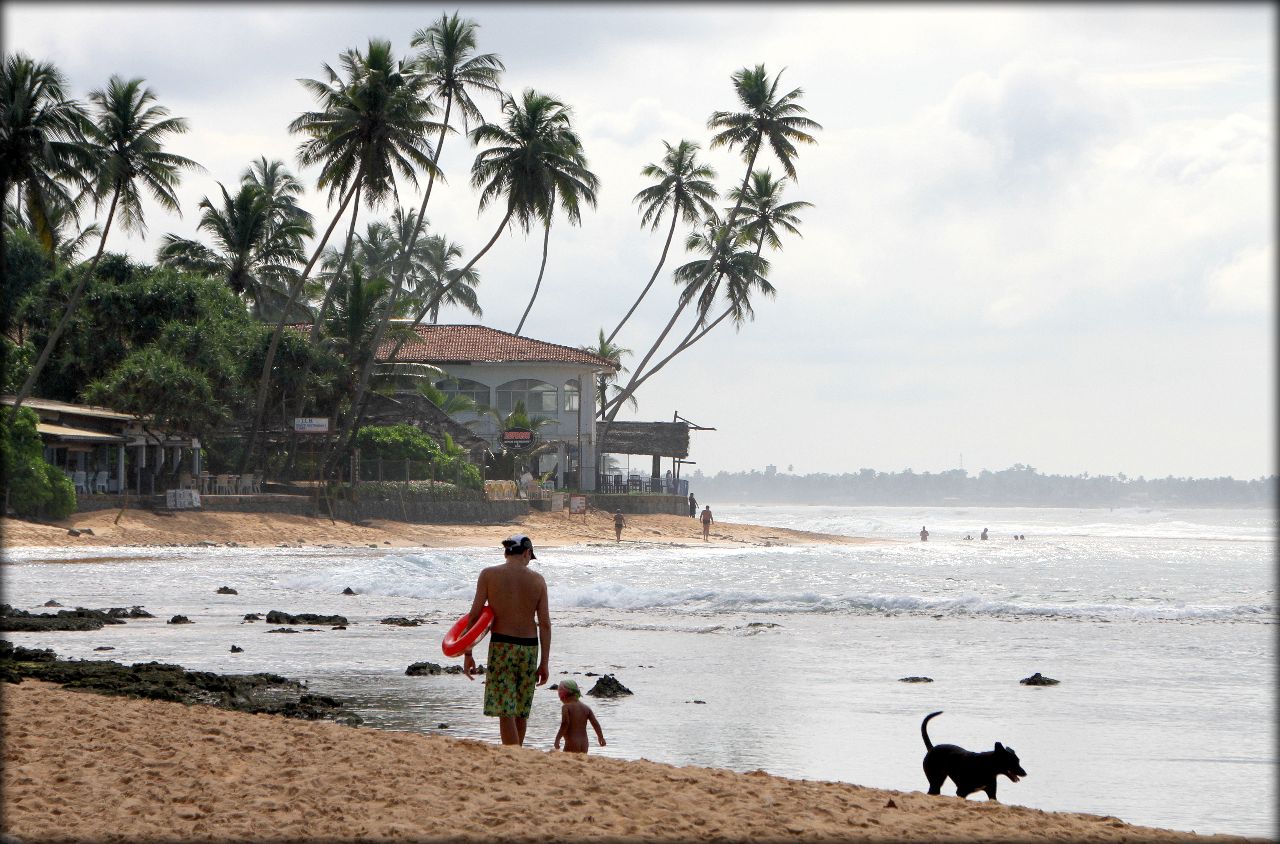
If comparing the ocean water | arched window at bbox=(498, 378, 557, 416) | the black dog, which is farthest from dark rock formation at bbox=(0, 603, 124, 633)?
arched window at bbox=(498, 378, 557, 416)

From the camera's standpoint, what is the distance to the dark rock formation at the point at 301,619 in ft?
53.0

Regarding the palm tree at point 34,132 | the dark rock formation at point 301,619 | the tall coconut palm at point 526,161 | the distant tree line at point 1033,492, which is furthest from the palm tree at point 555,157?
the distant tree line at point 1033,492

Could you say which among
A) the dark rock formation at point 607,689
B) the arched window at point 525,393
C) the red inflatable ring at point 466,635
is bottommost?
the dark rock formation at point 607,689

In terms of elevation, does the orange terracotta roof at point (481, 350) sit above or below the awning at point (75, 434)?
above

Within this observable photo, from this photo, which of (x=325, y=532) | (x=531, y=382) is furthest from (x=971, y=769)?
(x=531, y=382)

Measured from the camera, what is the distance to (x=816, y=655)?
1448 centimetres

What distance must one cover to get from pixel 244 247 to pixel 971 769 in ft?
119

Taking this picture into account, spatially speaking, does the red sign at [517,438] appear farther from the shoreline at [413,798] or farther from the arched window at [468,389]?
the shoreline at [413,798]

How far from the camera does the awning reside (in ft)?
102

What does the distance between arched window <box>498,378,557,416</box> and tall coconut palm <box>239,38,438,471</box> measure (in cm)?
1320

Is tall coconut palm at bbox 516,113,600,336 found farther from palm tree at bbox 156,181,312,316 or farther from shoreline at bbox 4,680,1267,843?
shoreline at bbox 4,680,1267,843

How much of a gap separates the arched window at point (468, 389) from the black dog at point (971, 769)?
4401 cm

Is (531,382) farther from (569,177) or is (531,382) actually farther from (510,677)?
(510,677)

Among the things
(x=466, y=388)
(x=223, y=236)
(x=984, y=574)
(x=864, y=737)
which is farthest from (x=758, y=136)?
(x=864, y=737)
